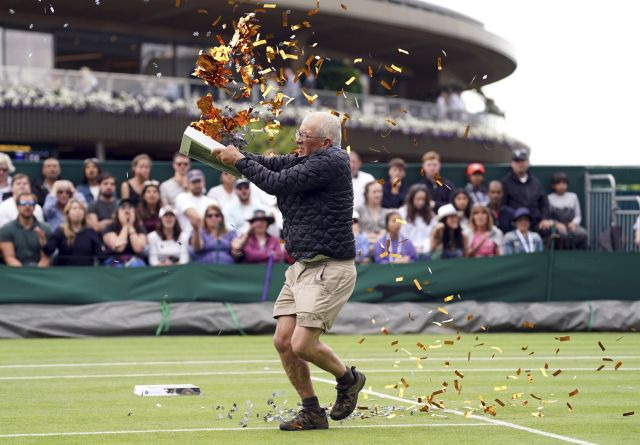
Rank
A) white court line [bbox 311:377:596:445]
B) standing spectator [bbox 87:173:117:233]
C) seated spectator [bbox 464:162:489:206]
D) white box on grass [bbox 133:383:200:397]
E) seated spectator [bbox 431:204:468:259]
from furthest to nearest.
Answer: seated spectator [bbox 464:162:489:206] → seated spectator [bbox 431:204:468:259] → standing spectator [bbox 87:173:117:233] → white box on grass [bbox 133:383:200:397] → white court line [bbox 311:377:596:445]

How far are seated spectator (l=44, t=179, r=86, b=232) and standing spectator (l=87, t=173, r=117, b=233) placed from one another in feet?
0.80

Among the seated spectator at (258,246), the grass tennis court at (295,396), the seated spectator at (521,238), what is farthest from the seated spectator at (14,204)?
the seated spectator at (521,238)

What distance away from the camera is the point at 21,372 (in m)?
12.0

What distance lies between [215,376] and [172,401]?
208cm

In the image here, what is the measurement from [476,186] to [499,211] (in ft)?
2.55

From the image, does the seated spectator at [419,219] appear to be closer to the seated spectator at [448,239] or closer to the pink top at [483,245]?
the seated spectator at [448,239]

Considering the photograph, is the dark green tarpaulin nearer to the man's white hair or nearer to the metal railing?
the man's white hair

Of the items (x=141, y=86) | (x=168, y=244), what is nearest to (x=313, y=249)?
(x=168, y=244)

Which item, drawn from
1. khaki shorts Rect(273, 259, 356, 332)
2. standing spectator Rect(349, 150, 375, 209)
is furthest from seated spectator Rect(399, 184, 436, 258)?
khaki shorts Rect(273, 259, 356, 332)

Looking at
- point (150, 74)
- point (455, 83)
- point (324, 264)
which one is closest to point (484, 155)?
point (455, 83)

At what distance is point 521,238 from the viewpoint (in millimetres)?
19594

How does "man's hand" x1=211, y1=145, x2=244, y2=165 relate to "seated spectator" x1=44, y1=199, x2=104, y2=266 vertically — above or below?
above

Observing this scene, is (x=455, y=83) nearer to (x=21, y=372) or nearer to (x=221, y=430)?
(x=21, y=372)

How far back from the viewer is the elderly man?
813cm
